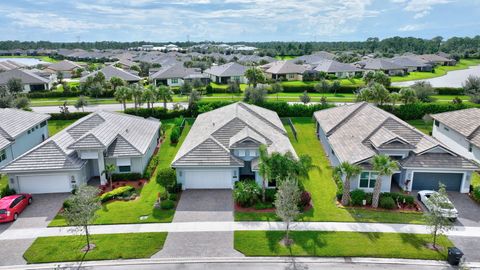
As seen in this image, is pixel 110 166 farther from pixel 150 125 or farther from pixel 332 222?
pixel 332 222

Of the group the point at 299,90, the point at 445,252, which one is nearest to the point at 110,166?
the point at 445,252

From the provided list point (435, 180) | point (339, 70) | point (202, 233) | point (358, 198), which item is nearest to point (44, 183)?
point (202, 233)

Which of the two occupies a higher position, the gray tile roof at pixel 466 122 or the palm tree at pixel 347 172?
the gray tile roof at pixel 466 122

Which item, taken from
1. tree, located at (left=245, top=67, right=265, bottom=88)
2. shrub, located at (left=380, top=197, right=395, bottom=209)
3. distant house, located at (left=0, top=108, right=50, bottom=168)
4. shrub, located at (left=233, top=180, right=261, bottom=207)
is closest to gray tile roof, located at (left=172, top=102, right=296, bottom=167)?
shrub, located at (left=233, top=180, right=261, bottom=207)

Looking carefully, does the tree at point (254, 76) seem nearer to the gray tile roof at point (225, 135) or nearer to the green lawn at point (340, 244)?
the gray tile roof at point (225, 135)

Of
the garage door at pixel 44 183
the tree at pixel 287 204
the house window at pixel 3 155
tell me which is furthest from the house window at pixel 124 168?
the tree at pixel 287 204

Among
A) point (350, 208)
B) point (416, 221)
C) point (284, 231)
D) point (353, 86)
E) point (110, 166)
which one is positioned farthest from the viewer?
point (353, 86)

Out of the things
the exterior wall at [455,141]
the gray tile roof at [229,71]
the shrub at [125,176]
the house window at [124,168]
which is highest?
the gray tile roof at [229,71]

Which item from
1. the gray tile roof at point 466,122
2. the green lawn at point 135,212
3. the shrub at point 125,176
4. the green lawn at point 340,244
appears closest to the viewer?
the green lawn at point 340,244

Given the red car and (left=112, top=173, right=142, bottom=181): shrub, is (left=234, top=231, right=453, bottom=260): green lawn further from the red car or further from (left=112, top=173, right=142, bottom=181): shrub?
the red car
